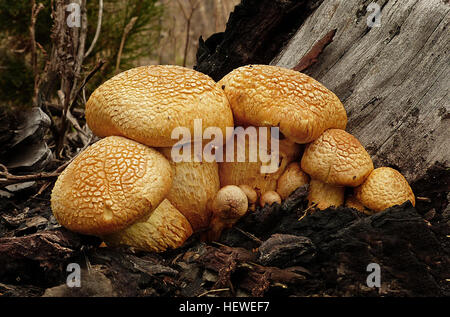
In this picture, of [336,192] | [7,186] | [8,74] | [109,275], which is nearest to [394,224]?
[336,192]

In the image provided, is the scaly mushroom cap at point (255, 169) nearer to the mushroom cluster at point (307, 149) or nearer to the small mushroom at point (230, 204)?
the mushroom cluster at point (307, 149)

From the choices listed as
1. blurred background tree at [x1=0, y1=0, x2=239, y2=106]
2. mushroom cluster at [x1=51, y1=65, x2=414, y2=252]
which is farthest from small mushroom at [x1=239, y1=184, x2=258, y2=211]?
blurred background tree at [x1=0, y1=0, x2=239, y2=106]

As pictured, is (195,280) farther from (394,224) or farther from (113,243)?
(394,224)

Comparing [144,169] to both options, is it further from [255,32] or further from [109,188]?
[255,32]

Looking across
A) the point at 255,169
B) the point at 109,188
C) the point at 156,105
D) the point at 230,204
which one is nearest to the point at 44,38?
the point at 156,105

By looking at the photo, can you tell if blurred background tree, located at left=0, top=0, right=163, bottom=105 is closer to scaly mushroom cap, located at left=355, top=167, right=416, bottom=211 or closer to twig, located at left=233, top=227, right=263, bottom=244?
twig, located at left=233, top=227, right=263, bottom=244

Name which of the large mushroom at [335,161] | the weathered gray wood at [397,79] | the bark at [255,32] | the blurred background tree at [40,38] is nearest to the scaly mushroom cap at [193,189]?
the large mushroom at [335,161]
